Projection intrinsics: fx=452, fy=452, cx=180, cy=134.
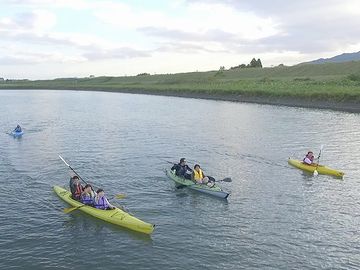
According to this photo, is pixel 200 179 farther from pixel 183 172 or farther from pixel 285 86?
pixel 285 86

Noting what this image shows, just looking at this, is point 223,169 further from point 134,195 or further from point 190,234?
point 190,234

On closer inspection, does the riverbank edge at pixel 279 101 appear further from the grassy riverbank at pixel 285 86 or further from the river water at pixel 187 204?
the river water at pixel 187 204

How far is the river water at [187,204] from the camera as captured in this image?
19.8 metres

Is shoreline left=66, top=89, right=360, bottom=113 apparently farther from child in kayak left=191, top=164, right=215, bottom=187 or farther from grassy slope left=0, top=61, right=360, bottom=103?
child in kayak left=191, top=164, right=215, bottom=187

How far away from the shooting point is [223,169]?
118ft

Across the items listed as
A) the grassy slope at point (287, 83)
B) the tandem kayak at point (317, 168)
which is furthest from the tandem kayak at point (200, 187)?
the grassy slope at point (287, 83)

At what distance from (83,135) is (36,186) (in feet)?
78.8

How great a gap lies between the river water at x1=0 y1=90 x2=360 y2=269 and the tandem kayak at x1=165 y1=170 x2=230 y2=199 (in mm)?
517

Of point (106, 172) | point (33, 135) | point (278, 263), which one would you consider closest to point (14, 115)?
point (33, 135)

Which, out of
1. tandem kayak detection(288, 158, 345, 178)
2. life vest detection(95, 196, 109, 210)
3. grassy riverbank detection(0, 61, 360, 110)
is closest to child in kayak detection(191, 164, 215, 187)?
life vest detection(95, 196, 109, 210)

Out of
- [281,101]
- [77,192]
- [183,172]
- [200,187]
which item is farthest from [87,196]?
[281,101]

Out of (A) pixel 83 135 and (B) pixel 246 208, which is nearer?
(B) pixel 246 208

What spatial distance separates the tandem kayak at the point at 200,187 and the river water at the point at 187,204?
0.52 m

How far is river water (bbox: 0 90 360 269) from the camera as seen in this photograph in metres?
19.8
